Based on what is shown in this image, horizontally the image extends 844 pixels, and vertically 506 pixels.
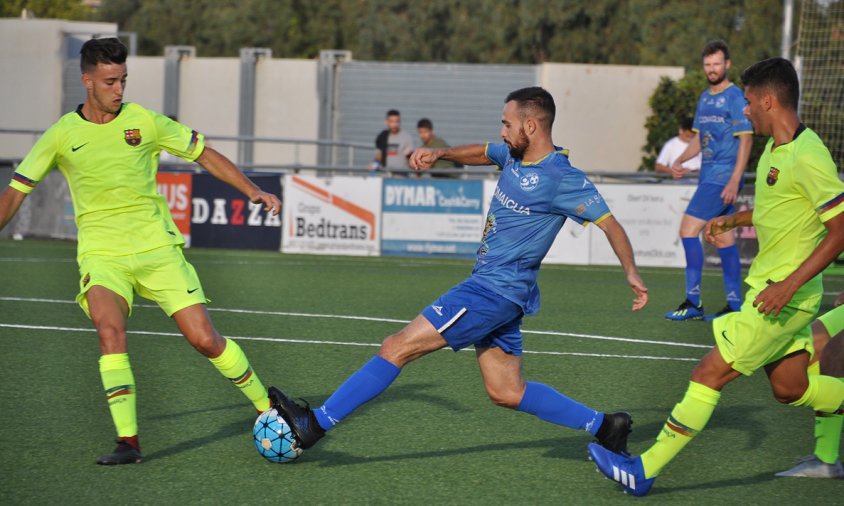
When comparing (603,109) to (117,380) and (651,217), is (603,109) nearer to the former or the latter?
(651,217)

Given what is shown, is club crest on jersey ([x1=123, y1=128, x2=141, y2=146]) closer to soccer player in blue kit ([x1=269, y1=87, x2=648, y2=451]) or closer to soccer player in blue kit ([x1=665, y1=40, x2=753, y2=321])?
soccer player in blue kit ([x1=269, y1=87, x2=648, y2=451])

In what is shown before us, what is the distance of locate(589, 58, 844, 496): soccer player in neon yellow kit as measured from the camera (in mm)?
5180

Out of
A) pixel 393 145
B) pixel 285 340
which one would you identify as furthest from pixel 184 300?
pixel 393 145

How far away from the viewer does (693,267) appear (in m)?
11.4

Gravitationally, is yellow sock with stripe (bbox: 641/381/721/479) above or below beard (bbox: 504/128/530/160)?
below

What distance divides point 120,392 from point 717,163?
271 inches

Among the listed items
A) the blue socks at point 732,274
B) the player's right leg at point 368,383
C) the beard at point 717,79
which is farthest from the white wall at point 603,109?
the player's right leg at point 368,383

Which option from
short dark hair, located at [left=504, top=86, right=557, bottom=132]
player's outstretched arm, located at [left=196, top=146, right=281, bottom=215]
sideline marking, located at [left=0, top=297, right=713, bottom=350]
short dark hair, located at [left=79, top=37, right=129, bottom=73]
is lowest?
sideline marking, located at [left=0, top=297, right=713, bottom=350]

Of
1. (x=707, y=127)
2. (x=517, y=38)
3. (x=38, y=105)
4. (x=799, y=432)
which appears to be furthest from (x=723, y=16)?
(x=799, y=432)

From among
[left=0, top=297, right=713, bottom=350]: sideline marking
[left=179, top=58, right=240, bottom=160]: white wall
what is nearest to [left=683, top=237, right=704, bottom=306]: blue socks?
[left=0, top=297, right=713, bottom=350]: sideline marking

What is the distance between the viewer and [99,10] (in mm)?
74938

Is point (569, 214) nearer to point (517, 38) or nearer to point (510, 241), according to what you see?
point (510, 241)

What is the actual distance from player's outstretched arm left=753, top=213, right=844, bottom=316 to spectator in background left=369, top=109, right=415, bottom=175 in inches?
546

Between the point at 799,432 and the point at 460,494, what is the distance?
2.40 m
